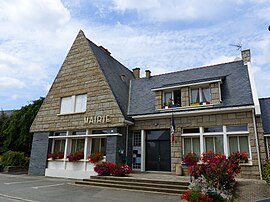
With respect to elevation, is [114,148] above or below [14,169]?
above

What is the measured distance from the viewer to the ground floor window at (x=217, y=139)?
11.4 metres

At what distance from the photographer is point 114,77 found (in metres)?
16.4

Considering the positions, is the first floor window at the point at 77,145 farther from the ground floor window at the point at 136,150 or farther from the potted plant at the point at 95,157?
the ground floor window at the point at 136,150

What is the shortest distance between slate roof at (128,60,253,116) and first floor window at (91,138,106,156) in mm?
2534

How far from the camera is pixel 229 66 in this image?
14336 mm

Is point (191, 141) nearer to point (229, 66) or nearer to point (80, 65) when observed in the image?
point (229, 66)

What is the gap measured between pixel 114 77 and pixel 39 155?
25.5 feet

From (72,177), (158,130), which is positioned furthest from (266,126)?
(72,177)

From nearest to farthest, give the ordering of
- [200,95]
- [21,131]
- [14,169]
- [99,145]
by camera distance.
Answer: [200,95] → [99,145] → [14,169] → [21,131]

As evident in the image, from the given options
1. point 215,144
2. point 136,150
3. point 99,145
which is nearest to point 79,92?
→ point 99,145

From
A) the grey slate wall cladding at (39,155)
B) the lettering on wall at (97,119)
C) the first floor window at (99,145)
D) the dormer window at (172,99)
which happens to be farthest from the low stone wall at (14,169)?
the dormer window at (172,99)

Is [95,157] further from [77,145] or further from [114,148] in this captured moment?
[77,145]

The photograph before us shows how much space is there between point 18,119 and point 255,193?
21.8m

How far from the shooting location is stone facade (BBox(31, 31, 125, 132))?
14078mm
